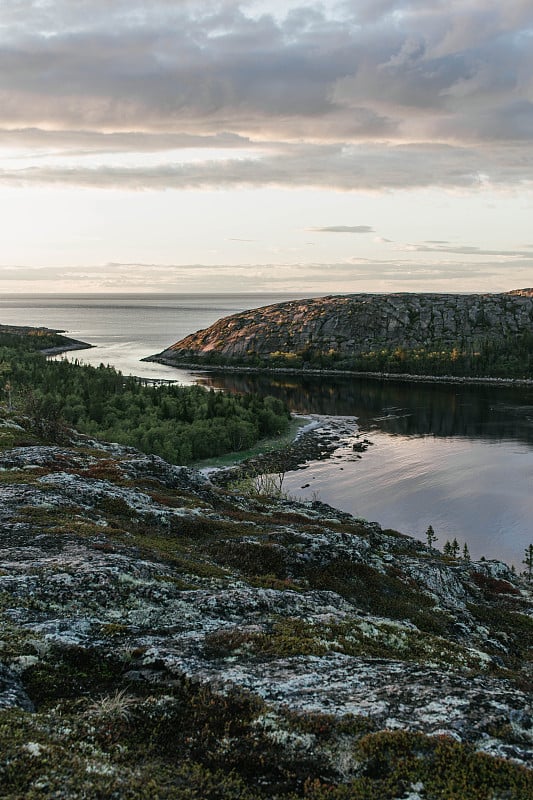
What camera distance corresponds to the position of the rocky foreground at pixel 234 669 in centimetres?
1079

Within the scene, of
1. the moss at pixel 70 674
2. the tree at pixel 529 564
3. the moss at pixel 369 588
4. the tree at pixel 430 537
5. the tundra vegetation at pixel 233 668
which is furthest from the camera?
the tree at pixel 430 537

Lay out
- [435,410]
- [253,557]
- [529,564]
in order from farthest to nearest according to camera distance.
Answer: [435,410] < [529,564] < [253,557]

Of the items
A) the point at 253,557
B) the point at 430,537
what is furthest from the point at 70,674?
the point at 430,537

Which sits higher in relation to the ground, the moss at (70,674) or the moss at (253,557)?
the moss at (70,674)

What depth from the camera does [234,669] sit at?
1485cm

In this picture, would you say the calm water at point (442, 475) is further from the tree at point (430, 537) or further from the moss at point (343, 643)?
the moss at point (343, 643)

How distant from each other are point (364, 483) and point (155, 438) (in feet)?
133

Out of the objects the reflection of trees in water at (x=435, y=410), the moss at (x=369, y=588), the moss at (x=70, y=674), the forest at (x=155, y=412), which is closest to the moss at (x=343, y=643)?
the moss at (x=70, y=674)

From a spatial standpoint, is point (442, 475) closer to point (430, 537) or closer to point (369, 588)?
point (430, 537)

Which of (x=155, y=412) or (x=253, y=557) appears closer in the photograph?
(x=253, y=557)

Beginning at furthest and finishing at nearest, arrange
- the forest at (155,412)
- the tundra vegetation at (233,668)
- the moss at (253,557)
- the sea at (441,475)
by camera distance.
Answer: the forest at (155,412) < the sea at (441,475) < the moss at (253,557) < the tundra vegetation at (233,668)

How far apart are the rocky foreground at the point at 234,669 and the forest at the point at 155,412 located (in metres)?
70.7

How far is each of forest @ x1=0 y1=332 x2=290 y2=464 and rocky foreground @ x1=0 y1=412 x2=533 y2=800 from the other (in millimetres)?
70741

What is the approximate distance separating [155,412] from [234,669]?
109810mm
